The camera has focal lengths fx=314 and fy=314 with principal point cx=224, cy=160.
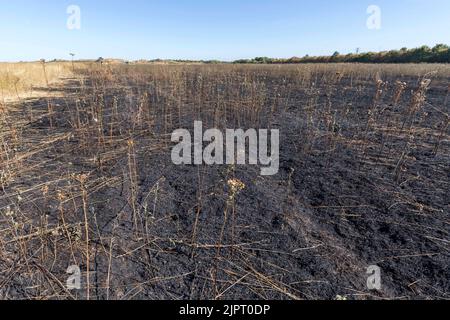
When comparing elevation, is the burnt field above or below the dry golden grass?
below

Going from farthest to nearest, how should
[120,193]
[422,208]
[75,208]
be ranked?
[120,193], [422,208], [75,208]

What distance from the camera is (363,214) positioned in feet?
8.45

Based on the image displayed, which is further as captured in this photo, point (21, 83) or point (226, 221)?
point (21, 83)

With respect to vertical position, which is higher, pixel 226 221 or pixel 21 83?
pixel 21 83

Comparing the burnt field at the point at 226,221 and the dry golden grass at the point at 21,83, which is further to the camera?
the dry golden grass at the point at 21,83

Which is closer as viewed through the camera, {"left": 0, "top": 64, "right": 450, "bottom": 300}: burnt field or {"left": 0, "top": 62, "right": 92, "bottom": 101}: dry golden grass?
{"left": 0, "top": 64, "right": 450, "bottom": 300}: burnt field

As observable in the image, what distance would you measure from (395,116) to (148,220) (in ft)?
15.6

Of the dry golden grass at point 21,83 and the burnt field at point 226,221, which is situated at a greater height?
the dry golden grass at point 21,83

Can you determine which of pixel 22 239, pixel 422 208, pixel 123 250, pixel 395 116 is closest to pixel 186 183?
pixel 123 250
